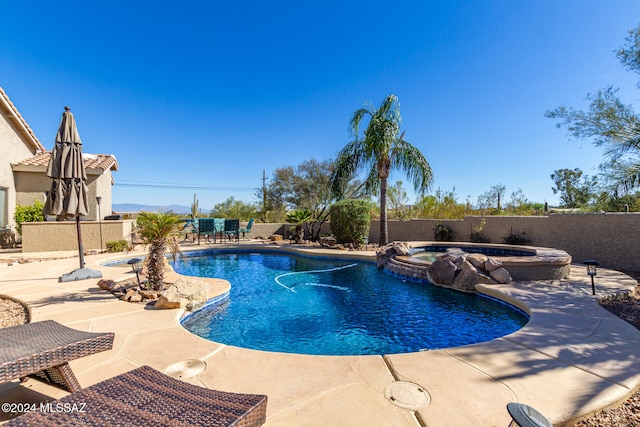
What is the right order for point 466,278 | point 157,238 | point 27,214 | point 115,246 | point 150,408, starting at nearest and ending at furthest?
point 150,408
point 157,238
point 466,278
point 115,246
point 27,214

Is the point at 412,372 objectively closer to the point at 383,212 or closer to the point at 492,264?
the point at 492,264

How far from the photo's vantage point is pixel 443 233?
12.5m

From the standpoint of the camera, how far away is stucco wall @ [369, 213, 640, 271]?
25.5 feet

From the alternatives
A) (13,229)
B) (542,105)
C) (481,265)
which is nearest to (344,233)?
(481,265)

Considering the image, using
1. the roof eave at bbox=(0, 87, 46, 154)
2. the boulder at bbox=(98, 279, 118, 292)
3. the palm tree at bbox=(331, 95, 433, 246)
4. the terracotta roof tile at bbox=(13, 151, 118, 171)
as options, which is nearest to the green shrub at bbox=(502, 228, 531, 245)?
the palm tree at bbox=(331, 95, 433, 246)

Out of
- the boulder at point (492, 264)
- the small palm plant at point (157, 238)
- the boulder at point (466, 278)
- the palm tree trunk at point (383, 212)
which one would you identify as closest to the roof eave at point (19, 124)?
the small palm plant at point (157, 238)

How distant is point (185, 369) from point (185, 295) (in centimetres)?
235

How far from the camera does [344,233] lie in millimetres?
12070

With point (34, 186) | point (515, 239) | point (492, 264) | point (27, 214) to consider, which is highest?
point (34, 186)

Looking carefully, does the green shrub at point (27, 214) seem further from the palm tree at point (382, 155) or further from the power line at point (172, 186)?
the power line at point (172, 186)

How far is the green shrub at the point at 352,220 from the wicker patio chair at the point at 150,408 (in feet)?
34.3

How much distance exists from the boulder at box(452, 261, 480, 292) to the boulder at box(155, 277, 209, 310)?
5.41 meters

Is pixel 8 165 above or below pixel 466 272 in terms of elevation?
above

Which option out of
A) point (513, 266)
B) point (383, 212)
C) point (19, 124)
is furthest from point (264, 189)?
point (513, 266)
